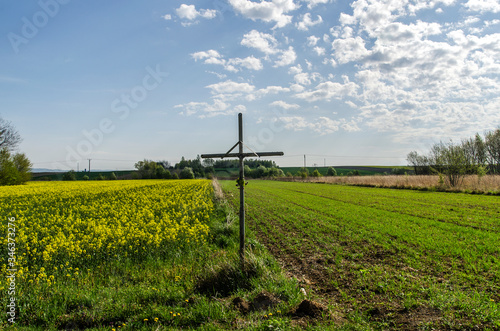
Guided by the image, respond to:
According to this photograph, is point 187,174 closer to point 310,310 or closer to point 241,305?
→ point 241,305

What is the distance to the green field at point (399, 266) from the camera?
15.7 feet

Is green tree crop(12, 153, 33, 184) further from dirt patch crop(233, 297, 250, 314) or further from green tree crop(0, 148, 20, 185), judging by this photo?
dirt patch crop(233, 297, 250, 314)

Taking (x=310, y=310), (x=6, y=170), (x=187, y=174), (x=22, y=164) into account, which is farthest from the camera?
(x=187, y=174)

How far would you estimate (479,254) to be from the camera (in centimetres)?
795

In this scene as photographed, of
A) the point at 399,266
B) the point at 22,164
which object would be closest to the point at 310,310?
the point at 399,266

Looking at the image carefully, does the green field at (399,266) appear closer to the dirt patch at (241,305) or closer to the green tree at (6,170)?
the dirt patch at (241,305)

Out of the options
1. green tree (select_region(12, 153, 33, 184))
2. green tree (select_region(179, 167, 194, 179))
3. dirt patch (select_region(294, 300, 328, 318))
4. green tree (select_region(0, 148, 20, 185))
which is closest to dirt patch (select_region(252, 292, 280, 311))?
dirt patch (select_region(294, 300, 328, 318))

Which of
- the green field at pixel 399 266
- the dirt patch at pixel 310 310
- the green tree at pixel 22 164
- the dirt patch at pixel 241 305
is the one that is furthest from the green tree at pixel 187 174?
the dirt patch at pixel 310 310

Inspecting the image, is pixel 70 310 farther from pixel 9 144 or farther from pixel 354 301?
pixel 9 144

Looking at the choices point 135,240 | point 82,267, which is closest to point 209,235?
point 135,240

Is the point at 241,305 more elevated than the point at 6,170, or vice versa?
the point at 6,170

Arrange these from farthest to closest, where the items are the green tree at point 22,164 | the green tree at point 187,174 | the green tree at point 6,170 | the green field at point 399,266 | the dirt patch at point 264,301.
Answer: the green tree at point 187,174 < the green tree at point 22,164 < the green tree at point 6,170 < the dirt patch at point 264,301 < the green field at point 399,266

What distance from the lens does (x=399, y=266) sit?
7332mm

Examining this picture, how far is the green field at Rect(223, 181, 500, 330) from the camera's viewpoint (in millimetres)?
4785
